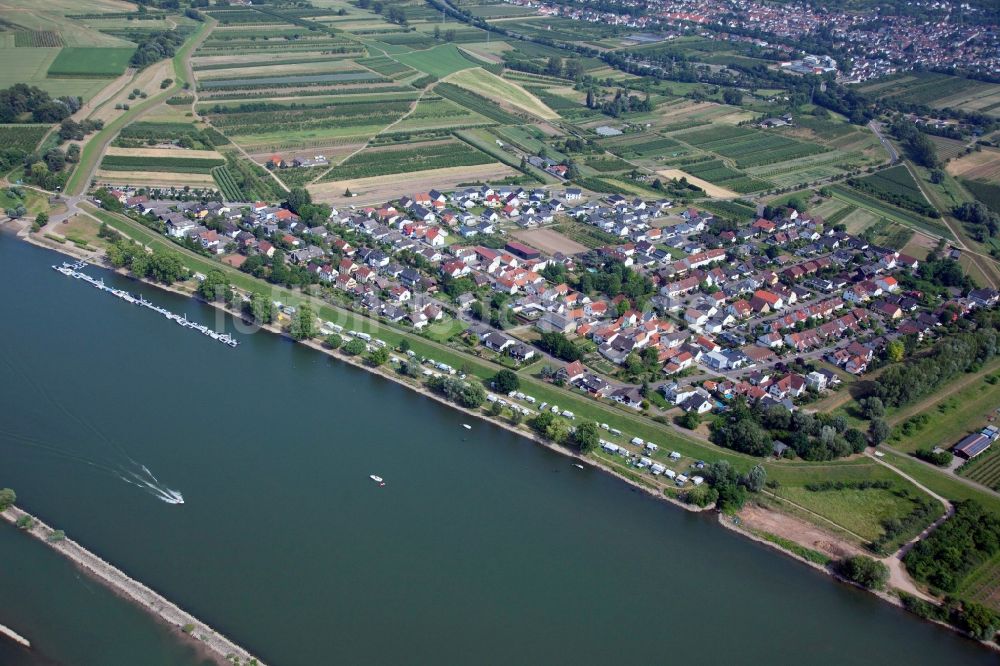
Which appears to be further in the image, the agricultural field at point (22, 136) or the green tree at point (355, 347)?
the agricultural field at point (22, 136)

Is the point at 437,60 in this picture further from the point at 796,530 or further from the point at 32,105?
the point at 796,530

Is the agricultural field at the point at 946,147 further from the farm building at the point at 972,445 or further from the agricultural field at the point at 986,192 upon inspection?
the farm building at the point at 972,445

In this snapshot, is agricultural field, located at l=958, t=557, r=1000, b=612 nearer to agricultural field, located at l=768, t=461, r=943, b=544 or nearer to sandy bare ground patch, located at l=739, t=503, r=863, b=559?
agricultural field, located at l=768, t=461, r=943, b=544

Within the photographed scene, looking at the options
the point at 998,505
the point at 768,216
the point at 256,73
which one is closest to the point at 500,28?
the point at 256,73

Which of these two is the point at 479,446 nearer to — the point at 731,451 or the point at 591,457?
the point at 591,457

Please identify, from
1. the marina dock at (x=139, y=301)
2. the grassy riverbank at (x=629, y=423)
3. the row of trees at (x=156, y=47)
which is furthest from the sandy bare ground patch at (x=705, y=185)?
the row of trees at (x=156, y=47)

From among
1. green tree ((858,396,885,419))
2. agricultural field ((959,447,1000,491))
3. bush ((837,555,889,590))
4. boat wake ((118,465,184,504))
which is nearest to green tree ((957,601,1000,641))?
bush ((837,555,889,590))
